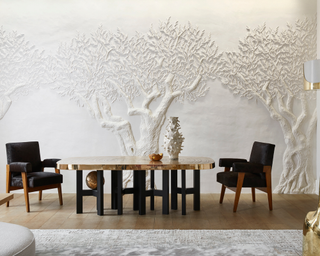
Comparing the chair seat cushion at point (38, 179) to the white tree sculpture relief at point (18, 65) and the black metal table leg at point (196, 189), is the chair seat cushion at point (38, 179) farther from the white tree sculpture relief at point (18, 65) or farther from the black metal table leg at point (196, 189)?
the black metal table leg at point (196, 189)

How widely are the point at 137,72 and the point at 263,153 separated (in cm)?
234

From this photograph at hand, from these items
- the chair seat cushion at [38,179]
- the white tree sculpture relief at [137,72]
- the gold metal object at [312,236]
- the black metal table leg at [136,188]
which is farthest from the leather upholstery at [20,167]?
the gold metal object at [312,236]

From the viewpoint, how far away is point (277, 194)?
5.24 meters

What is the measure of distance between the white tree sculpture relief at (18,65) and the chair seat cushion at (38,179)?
1.61 meters

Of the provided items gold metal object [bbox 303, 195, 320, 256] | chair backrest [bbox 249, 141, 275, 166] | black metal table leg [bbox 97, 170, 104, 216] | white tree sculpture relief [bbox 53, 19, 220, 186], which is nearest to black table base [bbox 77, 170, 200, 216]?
black metal table leg [bbox 97, 170, 104, 216]

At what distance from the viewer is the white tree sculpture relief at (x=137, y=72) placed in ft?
17.4

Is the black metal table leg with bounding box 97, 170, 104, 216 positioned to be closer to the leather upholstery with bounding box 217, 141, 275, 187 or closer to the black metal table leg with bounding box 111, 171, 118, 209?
the black metal table leg with bounding box 111, 171, 118, 209

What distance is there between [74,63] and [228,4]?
267 cm

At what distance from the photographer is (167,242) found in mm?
2912

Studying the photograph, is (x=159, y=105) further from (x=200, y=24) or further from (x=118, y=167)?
(x=118, y=167)

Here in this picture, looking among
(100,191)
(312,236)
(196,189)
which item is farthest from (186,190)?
(312,236)

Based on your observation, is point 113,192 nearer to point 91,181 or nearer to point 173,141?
point 91,181

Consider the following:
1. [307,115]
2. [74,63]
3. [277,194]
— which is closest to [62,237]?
[74,63]

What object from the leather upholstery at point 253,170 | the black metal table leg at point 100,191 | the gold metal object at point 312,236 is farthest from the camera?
the leather upholstery at point 253,170
